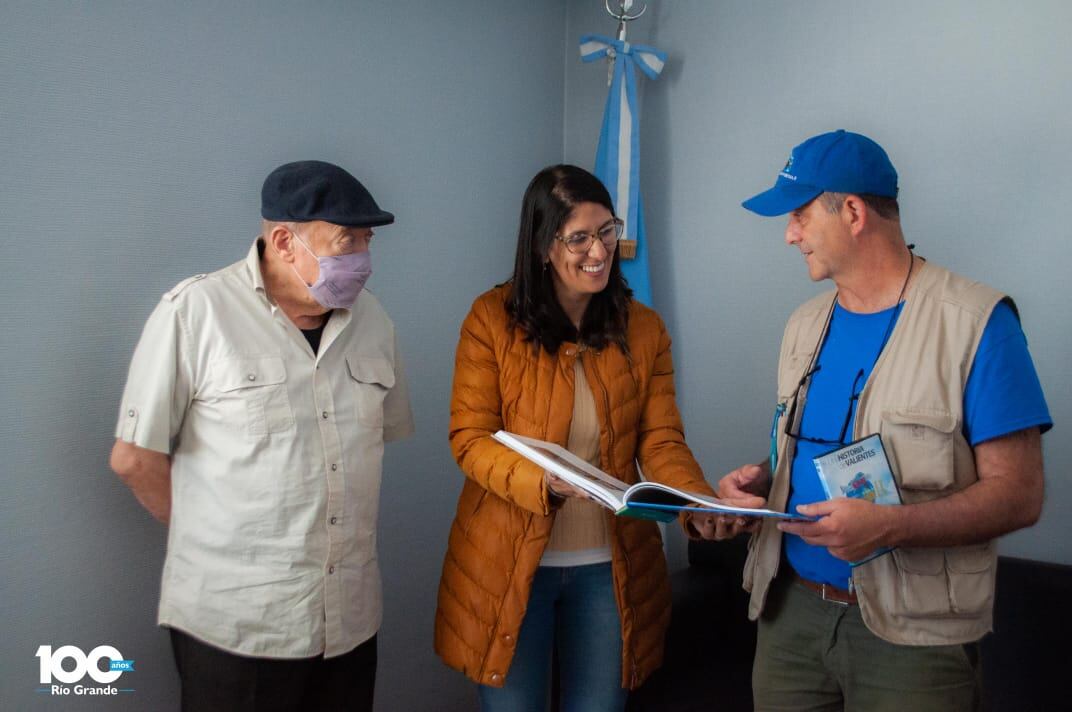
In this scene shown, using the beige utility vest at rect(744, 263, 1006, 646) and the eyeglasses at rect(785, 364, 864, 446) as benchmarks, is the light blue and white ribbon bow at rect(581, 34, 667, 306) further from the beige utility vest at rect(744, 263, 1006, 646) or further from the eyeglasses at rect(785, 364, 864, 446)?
the beige utility vest at rect(744, 263, 1006, 646)

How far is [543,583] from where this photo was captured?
1.72m

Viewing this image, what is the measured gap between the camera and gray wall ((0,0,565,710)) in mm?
1631

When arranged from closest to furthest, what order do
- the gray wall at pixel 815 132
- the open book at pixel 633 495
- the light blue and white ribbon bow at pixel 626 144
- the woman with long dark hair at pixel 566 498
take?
the open book at pixel 633 495 → the woman with long dark hair at pixel 566 498 → the gray wall at pixel 815 132 → the light blue and white ribbon bow at pixel 626 144

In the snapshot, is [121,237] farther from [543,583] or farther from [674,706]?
[674,706]

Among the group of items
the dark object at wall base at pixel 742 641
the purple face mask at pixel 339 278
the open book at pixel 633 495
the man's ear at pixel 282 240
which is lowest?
the dark object at wall base at pixel 742 641

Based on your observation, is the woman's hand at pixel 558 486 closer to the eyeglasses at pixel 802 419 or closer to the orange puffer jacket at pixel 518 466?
the orange puffer jacket at pixel 518 466

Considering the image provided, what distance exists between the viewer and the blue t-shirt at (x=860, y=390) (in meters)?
1.32

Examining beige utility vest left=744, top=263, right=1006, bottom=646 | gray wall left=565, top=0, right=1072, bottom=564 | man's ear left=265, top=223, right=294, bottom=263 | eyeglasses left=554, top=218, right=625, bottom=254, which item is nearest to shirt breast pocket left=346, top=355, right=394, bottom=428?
man's ear left=265, top=223, right=294, bottom=263

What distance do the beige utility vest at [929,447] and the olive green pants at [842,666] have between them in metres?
0.04

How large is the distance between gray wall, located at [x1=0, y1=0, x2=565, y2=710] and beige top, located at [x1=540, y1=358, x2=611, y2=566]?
87 centimetres

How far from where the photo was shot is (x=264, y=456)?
4.94 feet

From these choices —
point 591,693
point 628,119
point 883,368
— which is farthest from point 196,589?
point 628,119

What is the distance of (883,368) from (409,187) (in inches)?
60.1

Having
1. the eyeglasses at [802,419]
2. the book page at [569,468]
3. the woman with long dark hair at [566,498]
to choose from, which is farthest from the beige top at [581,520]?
the eyeglasses at [802,419]
